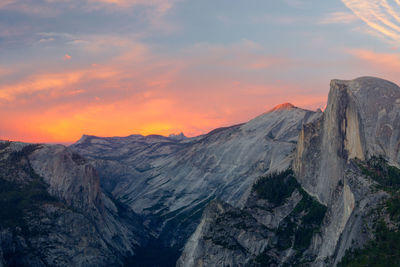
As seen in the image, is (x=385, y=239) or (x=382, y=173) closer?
(x=385, y=239)

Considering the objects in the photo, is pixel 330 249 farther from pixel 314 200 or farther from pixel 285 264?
pixel 314 200

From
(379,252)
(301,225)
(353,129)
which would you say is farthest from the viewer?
(301,225)

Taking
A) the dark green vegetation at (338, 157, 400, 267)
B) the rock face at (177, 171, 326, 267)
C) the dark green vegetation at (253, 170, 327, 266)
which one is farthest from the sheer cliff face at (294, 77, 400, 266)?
the rock face at (177, 171, 326, 267)

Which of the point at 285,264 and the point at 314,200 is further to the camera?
the point at 314,200

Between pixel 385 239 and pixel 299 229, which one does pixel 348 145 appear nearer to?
pixel 299 229

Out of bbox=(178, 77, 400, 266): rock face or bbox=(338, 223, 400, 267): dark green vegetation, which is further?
bbox=(178, 77, 400, 266): rock face

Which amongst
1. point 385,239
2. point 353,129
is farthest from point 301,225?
point 385,239

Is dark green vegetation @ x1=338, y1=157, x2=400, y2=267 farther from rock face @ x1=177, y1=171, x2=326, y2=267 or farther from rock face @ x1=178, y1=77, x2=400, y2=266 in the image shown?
rock face @ x1=177, y1=171, x2=326, y2=267

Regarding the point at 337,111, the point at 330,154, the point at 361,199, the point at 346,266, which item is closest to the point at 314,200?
the point at 330,154
